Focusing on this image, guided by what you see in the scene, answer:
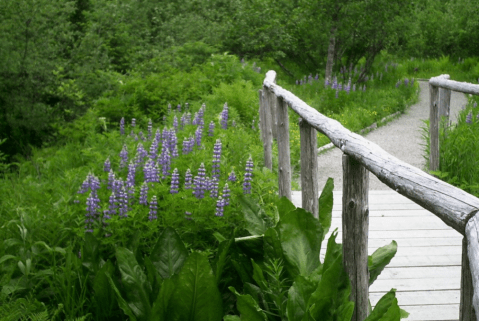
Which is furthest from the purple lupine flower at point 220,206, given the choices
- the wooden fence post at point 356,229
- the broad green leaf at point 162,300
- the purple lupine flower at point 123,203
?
the wooden fence post at point 356,229

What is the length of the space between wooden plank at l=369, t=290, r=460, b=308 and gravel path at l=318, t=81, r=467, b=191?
109 inches

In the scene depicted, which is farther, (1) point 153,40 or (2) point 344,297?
(1) point 153,40

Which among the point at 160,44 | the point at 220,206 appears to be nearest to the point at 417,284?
the point at 220,206

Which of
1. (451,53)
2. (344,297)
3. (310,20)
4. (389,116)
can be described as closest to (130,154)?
(344,297)

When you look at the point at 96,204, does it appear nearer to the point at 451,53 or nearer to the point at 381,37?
the point at 381,37

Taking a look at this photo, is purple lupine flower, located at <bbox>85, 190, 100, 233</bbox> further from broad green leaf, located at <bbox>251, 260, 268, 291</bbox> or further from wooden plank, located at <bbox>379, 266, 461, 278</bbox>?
wooden plank, located at <bbox>379, 266, 461, 278</bbox>

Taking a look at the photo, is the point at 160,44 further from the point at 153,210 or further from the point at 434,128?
the point at 153,210

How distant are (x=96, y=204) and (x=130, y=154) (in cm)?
185

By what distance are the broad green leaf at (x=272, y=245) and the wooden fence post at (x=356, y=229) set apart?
57cm

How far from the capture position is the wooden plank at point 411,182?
54.6 inches

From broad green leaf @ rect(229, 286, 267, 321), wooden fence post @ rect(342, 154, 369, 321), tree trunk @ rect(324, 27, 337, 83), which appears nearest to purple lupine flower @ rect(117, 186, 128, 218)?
broad green leaf @ rect(229, 286, 267, 321)

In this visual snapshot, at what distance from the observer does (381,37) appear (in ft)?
39.1

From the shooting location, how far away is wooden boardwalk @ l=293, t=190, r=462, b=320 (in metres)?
3.16

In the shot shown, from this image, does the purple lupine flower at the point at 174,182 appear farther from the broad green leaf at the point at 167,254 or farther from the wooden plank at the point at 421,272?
the wooden plank at the point at 421,272
